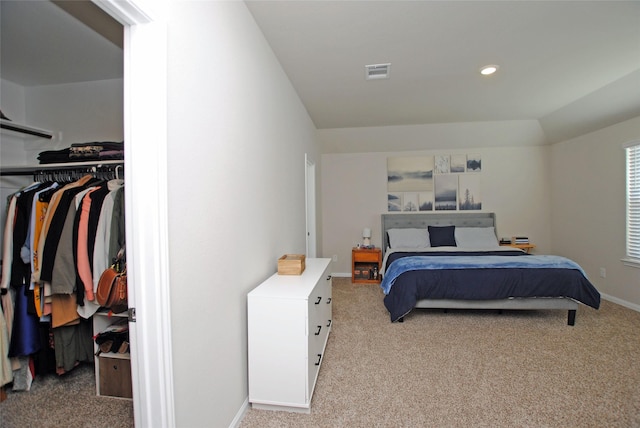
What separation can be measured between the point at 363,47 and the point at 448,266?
234 cm

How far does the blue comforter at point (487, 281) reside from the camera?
120 inches

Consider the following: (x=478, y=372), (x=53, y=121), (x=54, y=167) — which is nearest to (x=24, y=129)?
(x=53, y=121)

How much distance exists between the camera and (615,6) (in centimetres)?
199

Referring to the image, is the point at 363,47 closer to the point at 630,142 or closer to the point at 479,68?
the point at 479,68

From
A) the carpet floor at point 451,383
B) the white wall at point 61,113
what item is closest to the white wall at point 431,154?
the carpet floor at point 451,383

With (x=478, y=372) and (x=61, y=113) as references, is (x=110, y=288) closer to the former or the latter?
(x=61, y=113)

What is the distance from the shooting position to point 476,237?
4746 millimetres

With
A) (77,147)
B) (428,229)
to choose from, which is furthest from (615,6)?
(77,147)

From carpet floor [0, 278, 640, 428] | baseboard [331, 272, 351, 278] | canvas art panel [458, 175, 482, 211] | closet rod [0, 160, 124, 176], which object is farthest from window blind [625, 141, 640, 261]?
closet rod [0, 160, 124, 176]

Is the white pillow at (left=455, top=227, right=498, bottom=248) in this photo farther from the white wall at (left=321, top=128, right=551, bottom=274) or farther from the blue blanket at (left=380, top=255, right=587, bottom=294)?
the blue blanket at (left=380, top=255, right=587, bottom=294)

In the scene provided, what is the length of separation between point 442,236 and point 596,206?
79.1 inches

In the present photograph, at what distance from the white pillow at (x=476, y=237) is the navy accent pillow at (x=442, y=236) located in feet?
0.25

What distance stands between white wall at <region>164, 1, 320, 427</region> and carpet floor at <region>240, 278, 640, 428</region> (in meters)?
0.55

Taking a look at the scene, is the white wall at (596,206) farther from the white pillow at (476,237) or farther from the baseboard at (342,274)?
the baseboard at (342,274)
